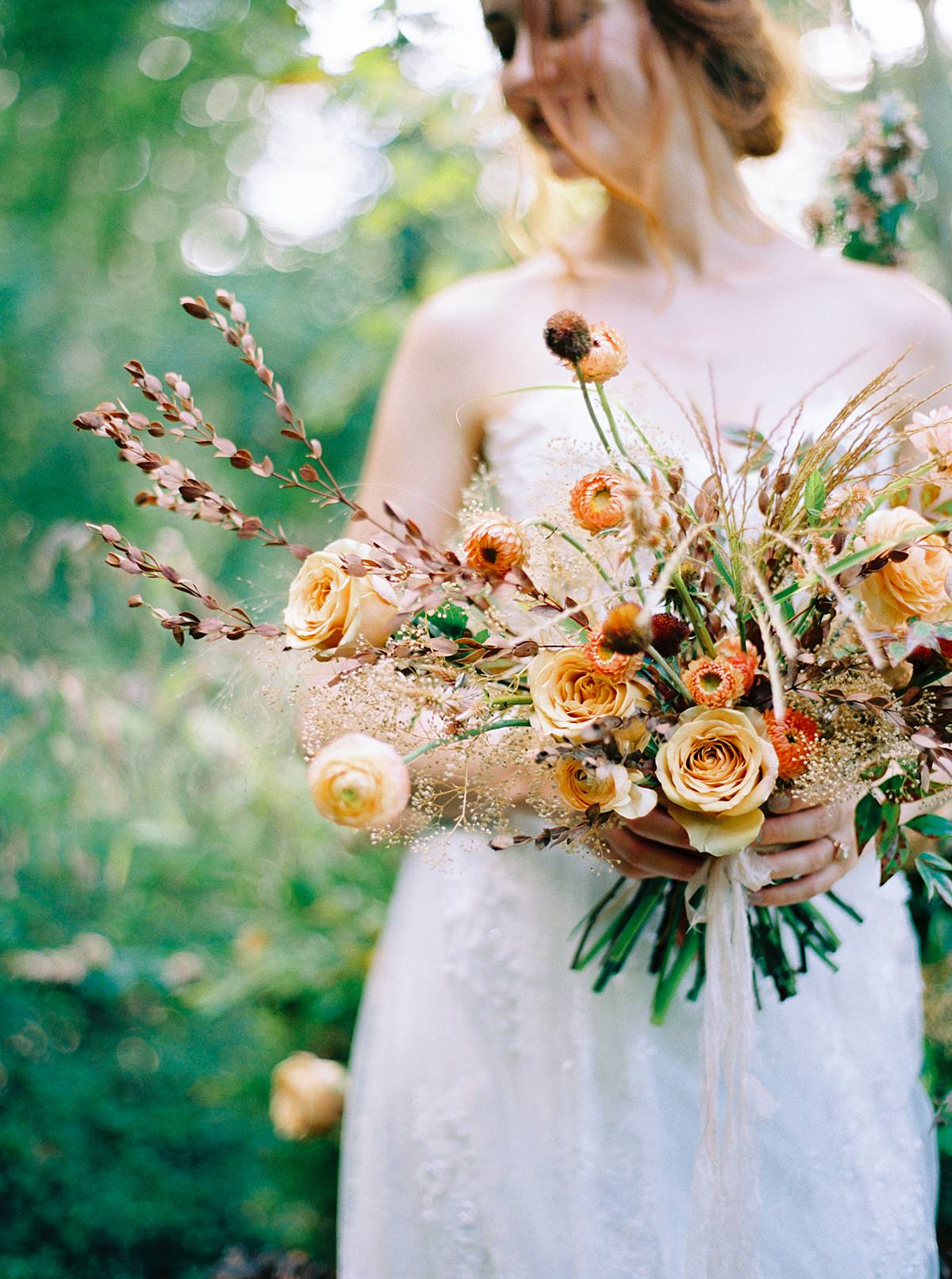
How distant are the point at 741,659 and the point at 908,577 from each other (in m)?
0.13

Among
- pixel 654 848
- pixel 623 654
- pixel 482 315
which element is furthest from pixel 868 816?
pixel 482 315

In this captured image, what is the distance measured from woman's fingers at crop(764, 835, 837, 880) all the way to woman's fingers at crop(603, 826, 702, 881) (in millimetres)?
71

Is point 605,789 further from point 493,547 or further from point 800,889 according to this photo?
point 800,889

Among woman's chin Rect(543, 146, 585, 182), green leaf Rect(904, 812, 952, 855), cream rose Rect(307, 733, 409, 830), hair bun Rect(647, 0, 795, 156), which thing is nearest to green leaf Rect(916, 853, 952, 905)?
green leaf Rect(904, 812, 952, 855)

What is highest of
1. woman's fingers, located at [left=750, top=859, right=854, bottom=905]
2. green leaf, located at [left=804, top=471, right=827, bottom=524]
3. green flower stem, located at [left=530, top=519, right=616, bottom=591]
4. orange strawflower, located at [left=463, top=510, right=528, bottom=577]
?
green leaf, located at [left=804, top=471, right=827, bottom=524]

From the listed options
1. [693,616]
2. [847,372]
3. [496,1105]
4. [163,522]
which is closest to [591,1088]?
[496,1105]

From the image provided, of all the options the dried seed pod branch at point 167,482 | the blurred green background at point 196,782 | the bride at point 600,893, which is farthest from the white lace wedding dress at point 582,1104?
the dried seed pod branch at point 167,482

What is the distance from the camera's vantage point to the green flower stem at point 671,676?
738mm

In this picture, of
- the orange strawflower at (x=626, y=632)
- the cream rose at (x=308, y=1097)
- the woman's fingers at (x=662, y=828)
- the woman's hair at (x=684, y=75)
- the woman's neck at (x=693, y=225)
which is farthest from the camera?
the cream rose at (x=308, y=1097)

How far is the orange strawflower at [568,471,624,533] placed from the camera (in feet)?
2.34

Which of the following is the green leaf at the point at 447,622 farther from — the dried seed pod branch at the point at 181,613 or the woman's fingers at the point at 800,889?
the woman's fingers at the point at 800,889

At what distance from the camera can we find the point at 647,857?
877mm

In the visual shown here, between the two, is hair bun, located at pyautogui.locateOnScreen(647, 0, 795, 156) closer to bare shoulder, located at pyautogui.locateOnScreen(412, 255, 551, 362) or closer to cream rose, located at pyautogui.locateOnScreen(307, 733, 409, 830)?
bare shoulder, located at pyautogui.locateOnScreen(412, 255, 551, 362)

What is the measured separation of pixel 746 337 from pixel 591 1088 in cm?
96
